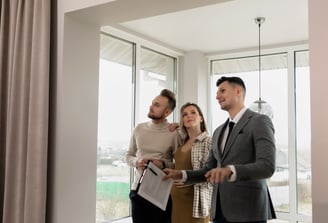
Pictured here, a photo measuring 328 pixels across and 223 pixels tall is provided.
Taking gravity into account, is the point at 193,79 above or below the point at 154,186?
above

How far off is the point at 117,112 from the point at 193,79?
1.50 m

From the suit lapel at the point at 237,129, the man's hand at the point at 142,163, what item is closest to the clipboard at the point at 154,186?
the man's hand at the point at 142,163

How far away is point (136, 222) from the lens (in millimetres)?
2652

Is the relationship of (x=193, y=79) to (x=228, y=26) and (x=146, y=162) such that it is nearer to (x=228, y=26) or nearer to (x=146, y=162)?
(x=228, y=26)

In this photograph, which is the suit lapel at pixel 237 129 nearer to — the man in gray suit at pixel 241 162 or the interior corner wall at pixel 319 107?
the man in gray suit at pixel 241 162

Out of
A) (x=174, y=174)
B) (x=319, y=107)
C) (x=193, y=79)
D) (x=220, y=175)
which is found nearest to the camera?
(x=319, y=107)

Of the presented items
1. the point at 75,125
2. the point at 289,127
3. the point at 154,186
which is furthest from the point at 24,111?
the point at 289,127

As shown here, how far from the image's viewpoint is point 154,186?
8.09ft

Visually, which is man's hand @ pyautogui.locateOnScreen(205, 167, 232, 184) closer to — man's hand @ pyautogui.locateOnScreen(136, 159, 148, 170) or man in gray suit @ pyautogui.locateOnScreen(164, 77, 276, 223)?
man in gray suit @ pyautogui.locateOnScreen(164, 77, 276, 223)

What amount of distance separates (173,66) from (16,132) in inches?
121

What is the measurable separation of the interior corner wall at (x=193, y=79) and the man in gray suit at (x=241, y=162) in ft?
10.1

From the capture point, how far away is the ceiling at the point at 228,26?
11.7 ft

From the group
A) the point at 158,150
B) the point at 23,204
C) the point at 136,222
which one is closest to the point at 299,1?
the point at 158,150

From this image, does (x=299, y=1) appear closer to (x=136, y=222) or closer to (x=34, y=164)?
(x=136, y=222)
